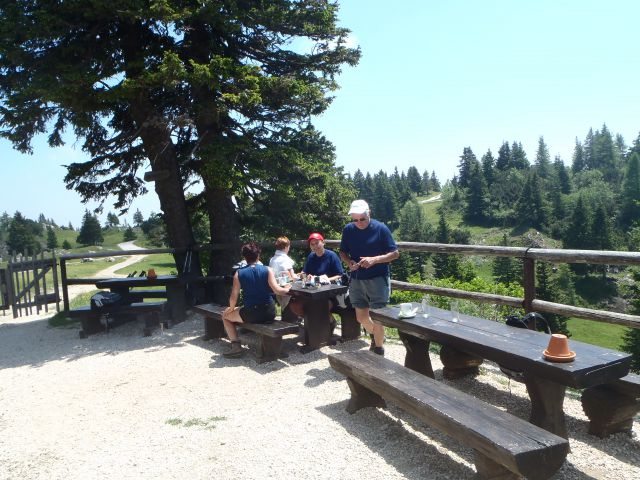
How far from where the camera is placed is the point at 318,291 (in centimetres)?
659

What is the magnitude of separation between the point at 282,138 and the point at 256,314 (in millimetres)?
6117

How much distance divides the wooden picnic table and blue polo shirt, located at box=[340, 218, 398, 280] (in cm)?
68

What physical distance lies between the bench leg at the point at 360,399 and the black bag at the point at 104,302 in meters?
5.92

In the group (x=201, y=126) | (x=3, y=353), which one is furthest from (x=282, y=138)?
(x=3, y=353)

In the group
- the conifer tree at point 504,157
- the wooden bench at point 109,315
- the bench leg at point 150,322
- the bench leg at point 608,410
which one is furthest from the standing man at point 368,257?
the conifer tree at point 504,157

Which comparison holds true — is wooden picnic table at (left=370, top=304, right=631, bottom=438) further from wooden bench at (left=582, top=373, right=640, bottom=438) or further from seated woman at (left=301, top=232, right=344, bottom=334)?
seated woman at (left=301, top=232, right=344, bottom=334)

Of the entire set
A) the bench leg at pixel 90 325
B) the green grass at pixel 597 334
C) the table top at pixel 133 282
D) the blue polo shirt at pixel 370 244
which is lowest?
the green grass at pixel 597 334

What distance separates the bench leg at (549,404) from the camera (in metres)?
3.74

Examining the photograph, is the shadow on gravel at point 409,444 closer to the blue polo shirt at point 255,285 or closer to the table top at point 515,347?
the table top at point 515,347

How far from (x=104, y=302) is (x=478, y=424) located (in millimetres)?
7650

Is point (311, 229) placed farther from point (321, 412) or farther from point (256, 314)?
point (321, 412)

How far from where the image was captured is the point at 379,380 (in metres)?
4.10

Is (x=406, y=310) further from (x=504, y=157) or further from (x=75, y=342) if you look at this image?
(x=504, y=157)

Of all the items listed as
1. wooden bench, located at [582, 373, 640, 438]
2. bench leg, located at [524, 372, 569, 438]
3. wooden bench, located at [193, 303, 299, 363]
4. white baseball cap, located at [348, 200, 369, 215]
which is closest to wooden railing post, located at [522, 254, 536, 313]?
wooden bench, located at [582, 373, 640, 438]
